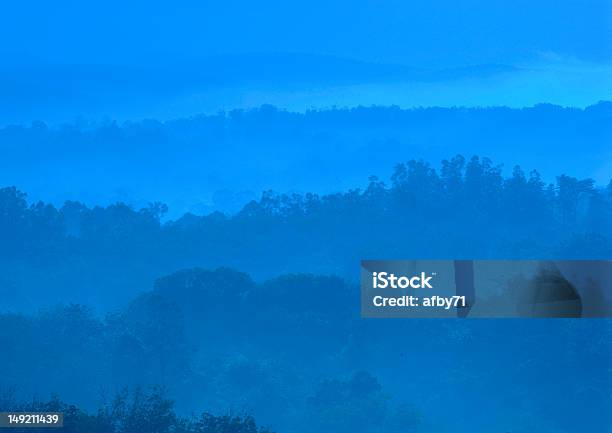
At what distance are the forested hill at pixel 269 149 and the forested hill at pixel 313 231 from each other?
59 millimetres

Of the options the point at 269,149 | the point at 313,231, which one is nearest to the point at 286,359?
the point at 313,231

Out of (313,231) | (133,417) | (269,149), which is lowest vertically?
(133,417)

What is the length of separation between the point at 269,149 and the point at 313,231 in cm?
39

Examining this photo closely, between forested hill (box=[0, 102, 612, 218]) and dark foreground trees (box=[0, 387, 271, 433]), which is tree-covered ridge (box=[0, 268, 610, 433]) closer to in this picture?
dark foreground trees (box=[0, 387, 271, 433])

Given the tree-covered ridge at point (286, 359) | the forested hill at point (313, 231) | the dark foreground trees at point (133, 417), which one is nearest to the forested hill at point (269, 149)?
the forested hill at point (313, 231)

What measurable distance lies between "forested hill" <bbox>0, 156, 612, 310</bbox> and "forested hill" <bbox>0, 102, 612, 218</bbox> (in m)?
0.06

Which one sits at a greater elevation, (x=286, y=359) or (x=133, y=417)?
(x=286, y=359)

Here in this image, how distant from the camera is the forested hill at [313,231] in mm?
3471

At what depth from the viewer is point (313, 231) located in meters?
3.52

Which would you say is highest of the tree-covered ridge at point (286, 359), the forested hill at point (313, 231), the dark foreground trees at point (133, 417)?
the forested hill at point (313, 231)

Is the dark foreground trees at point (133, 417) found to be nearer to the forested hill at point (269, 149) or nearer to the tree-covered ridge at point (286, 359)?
the tree-covered ridge at point (286, 359)

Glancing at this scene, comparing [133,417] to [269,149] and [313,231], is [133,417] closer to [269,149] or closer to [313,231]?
[313,231]

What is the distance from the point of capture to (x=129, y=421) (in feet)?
11.6

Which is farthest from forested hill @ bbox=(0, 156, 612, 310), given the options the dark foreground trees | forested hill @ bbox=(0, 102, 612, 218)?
the dark foreground trees
